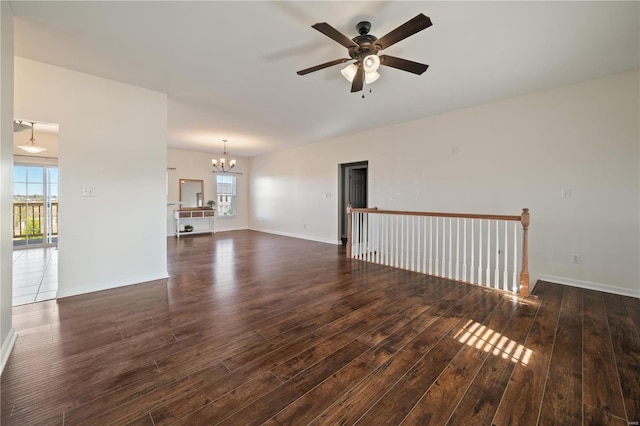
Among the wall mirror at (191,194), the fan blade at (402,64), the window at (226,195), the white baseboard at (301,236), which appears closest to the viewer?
the fan blade at (402,64)

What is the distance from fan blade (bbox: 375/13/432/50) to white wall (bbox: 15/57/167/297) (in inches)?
125

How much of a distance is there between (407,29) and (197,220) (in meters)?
8.32

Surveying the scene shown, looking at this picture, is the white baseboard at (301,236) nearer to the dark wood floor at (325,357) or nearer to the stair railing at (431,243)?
the stair railing at (431,243)

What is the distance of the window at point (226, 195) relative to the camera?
9.01 meters

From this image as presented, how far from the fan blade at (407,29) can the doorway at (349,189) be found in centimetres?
423

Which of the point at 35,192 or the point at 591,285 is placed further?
the point at 35,192

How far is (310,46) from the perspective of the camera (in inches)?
103

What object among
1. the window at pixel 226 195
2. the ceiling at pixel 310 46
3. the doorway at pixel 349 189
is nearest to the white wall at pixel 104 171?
the ceiling at pixel 310 46

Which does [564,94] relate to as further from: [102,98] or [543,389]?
[102,98]

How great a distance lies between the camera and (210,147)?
769 cm

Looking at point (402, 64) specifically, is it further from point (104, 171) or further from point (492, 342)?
point (104, 171)

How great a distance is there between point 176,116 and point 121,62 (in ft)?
6.40

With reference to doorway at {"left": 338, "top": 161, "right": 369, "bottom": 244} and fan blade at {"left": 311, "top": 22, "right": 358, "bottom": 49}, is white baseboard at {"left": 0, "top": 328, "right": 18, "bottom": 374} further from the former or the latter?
doorway at {"left": 338, "top": 161, "right": 369, "bottom": 244}

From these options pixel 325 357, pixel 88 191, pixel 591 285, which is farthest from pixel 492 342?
pixel 88 191
